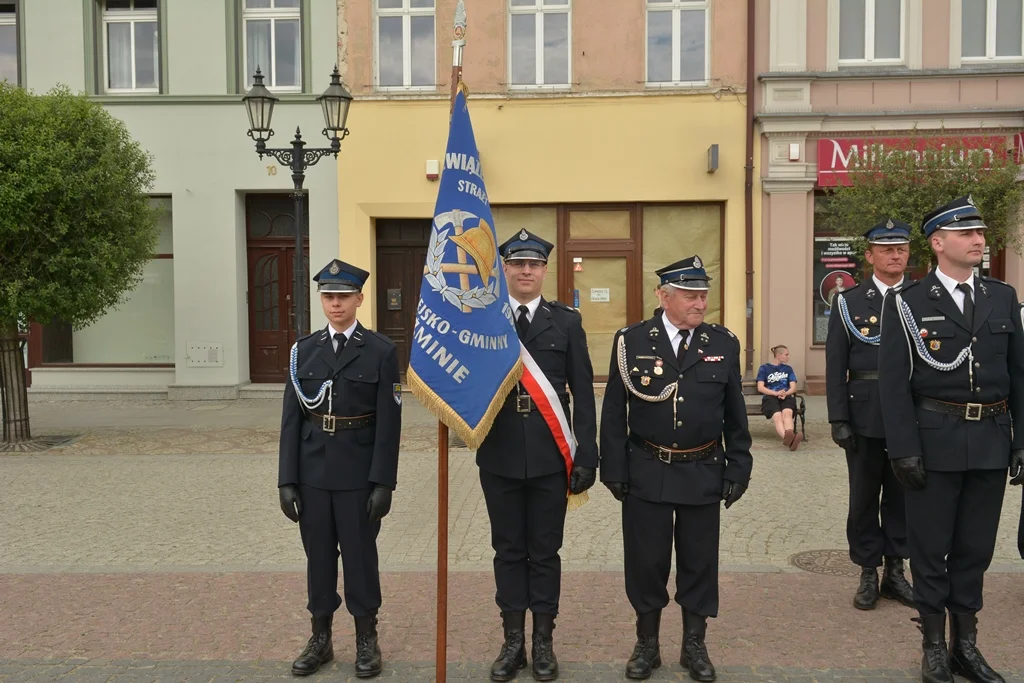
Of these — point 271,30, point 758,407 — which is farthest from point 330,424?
point 271,30

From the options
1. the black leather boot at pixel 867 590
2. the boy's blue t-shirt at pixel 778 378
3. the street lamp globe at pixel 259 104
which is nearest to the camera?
the black leather boot at pixel 867 590

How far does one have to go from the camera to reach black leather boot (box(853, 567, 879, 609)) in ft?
17.7

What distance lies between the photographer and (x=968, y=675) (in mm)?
4422

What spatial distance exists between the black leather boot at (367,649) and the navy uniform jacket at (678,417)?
1.39 m

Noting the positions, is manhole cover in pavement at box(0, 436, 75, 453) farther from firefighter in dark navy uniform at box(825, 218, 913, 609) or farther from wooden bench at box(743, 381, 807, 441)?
firefighter in dark navy uniform at box(825, 218, 913, 609)

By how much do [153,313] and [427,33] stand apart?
6711mm

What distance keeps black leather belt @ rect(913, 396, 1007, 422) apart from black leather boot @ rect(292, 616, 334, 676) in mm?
3154

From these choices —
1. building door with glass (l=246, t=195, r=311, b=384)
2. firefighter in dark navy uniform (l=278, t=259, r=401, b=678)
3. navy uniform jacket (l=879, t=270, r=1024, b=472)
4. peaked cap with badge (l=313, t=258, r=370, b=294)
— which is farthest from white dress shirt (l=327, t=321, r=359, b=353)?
building door with glass (l=246, t=195, r=311, b=384)

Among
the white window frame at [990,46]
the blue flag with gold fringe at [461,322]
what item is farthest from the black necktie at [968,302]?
the white window frame at [990,46]

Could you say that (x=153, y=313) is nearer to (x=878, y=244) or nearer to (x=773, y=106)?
(x=773, y=106)

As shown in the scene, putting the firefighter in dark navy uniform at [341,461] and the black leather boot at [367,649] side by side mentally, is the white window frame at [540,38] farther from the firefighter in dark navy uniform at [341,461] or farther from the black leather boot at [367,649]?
the black leather boot at [367,649]

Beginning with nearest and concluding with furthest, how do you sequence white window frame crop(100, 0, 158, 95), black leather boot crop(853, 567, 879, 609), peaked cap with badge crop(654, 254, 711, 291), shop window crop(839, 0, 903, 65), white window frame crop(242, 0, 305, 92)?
peaked cap with badge crop(654, 254, 711, 291), black leather boot crop(853, 567, 879, 609), shop window crop(839, 0, 903, 65), white window frame crop(242, 0, 305, 92), white window frame crop(100, 0, 158, 95)

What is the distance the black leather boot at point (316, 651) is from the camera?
15.0ft

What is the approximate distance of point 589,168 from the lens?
15117 mm
